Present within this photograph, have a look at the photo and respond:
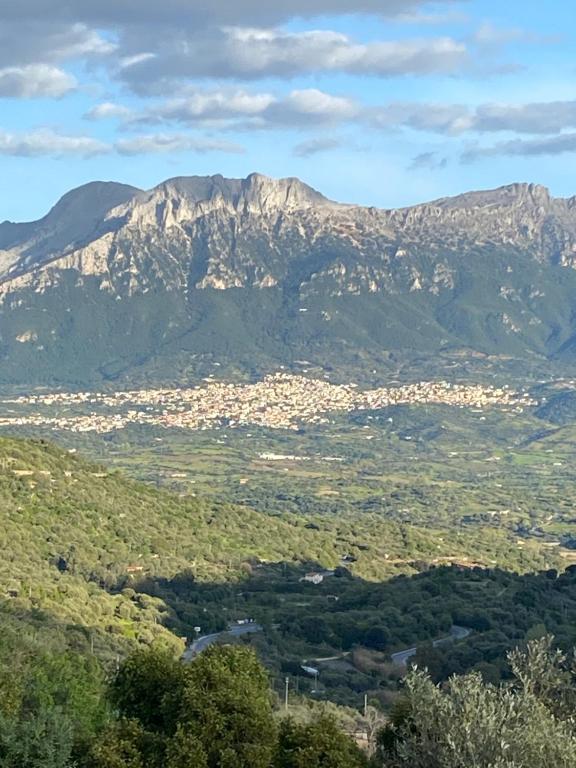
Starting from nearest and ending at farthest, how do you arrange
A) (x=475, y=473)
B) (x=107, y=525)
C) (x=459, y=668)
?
(x=459, y=668) < (x=107, y=525) < (x=475, y=473)

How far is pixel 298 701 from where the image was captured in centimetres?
4847

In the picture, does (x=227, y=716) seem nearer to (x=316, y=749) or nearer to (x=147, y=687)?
(x=316, y=749)

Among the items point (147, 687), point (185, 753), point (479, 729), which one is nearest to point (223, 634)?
point (147, 687)

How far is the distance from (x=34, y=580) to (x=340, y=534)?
42173 millimetres

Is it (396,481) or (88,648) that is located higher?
(88,648)

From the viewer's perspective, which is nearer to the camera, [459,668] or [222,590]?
[459,668]

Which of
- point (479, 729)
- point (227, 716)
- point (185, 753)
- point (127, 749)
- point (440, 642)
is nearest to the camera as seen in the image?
point (479, 729)

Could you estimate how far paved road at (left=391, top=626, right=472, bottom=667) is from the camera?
61750 millimetres

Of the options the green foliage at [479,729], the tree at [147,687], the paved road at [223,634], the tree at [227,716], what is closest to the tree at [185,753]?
the tree at [227,716]

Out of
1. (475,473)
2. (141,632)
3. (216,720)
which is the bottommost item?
(475,473)

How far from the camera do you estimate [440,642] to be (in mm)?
63719

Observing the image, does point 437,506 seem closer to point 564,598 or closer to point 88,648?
point 564,598

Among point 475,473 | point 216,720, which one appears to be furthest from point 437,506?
point 216,720

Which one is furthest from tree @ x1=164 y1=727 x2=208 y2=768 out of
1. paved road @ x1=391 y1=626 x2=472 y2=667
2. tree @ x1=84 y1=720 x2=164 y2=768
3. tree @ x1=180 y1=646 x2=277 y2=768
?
paved road @ x1=391 y1=626 x2=472 y2=667
